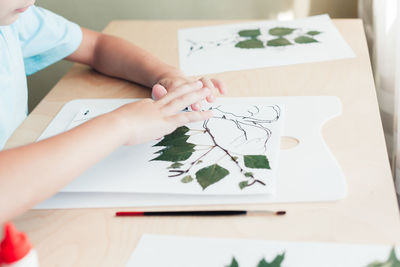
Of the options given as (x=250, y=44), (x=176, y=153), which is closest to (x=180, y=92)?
(x=176, y=153)

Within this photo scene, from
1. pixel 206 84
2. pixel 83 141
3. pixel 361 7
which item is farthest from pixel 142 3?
pixel 83 141

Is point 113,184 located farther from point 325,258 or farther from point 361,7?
point 361,7

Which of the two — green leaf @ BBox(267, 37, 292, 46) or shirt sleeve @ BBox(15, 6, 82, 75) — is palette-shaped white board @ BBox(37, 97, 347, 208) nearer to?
green leaf @ BBox(267, 37, 292, 46)

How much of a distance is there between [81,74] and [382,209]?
25.7 inches

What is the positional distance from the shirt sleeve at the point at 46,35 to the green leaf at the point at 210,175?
1.77 feet

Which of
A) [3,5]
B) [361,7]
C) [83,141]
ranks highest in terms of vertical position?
[3,5]

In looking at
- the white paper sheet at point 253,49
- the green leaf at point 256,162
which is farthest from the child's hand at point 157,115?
the white paper sheet at point 253,49

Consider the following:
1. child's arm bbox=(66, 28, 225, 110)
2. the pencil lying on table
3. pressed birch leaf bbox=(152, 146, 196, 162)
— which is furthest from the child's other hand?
the pencil lying on table

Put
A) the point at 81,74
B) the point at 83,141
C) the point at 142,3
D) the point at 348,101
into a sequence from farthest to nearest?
the point at 142,3, the point at 81,74, the point at 348,101, the point at 83,141

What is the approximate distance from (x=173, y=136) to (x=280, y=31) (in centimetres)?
50

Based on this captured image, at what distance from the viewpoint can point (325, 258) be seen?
52cm

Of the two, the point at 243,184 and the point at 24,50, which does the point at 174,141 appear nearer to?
the point at 243,184

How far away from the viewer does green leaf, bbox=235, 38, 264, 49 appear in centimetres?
108

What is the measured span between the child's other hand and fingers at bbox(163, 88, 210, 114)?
0.6 inches
